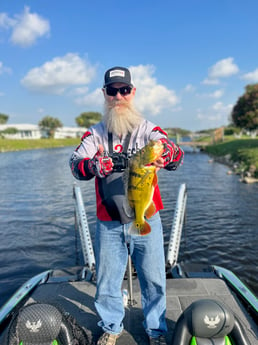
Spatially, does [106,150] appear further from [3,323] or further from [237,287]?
[237,287]

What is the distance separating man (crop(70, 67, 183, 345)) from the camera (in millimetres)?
2934

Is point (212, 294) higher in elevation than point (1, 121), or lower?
lower

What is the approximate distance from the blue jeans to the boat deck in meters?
0.44

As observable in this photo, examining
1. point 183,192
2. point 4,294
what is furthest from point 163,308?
point 4,294

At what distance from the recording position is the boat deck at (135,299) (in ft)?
11.7

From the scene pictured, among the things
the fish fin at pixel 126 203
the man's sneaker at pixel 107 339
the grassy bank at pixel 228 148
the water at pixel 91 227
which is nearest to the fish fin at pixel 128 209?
the fish fin at pixel 126 203

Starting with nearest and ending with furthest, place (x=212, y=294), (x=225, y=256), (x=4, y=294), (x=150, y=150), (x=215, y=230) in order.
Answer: (x=150, y=150) < (x=212, y=294) < (x=4, y=294) < (x=225, y=256) < (x=215, y=230)

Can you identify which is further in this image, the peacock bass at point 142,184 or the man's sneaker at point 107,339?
the man's sneaker at point 107,339

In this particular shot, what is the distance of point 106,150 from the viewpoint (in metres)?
3.02

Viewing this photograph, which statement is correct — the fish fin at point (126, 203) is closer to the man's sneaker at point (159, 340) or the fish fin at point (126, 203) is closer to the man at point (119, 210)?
the man at point (119, 210)

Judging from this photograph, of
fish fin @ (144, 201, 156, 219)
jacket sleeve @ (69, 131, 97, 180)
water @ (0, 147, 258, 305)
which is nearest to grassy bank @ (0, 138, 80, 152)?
water @ (0, 147, 258, 305)

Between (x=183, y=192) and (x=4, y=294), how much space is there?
5.44 meters

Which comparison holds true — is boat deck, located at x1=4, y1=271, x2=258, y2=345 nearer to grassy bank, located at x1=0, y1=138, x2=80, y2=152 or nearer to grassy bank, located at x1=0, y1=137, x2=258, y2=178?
grassy bank, located at x1=0, y1=137, x2=258, y2=178

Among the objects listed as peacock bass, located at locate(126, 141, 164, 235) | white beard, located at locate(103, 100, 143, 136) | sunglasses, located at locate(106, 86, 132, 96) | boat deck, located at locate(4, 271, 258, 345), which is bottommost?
boat deck, located at locate(4, 271, 258, 345)
